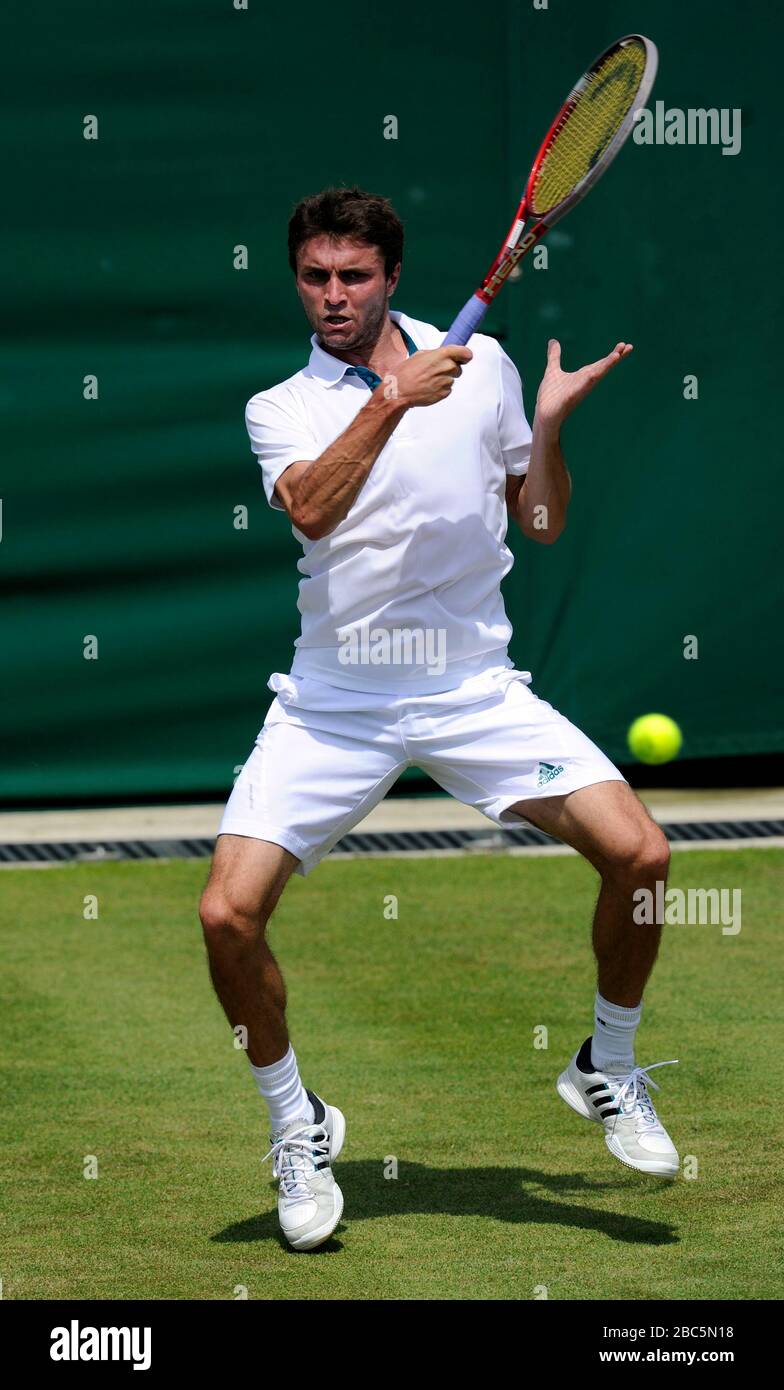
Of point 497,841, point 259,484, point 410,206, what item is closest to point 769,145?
point 410,206

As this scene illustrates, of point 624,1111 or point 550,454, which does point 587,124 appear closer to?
point 550,454

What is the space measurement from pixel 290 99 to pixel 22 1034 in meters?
3.39

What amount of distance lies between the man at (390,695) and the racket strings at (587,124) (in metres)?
0.40

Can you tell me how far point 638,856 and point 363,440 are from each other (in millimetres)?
852

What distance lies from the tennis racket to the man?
32cm

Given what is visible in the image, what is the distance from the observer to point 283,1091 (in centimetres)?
385

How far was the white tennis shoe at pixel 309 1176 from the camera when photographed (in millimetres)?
3682

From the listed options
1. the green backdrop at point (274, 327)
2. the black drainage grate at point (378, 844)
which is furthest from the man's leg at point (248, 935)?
the green backdrop at point (274, 327)

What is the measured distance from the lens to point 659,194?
23.8 ft

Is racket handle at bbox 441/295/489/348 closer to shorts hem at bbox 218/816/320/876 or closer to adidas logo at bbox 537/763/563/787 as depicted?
adidas logo at bbox 537/763/563/787

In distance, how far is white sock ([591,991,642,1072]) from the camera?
3.95 metres

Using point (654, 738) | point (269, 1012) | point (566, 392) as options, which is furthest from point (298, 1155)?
point (654, 738)

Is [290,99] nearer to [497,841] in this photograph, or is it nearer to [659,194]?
[659,194]

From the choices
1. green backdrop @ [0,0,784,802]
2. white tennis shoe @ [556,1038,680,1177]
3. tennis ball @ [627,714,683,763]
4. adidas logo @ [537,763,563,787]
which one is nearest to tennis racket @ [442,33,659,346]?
adidas logo @ [537,763,563,787]
